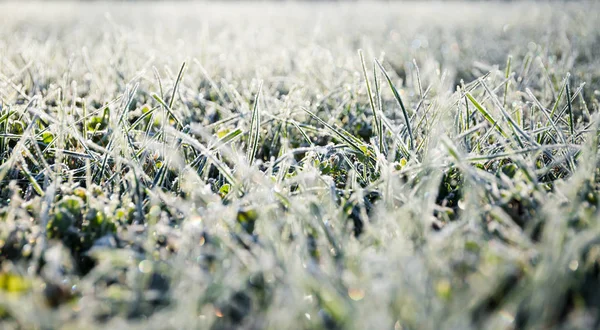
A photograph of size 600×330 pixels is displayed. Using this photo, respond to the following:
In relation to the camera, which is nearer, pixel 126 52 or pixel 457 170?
pixel 457 170

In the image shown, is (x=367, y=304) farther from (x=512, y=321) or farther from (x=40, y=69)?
(x=40, y=69)

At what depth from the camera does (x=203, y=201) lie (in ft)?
3.14

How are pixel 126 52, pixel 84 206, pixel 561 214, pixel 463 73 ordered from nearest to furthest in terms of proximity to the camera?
pixel 561 214, pixel 84 206, pixel 126 52, pixel 463 73

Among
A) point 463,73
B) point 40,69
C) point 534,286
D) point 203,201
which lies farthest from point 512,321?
point 463,73

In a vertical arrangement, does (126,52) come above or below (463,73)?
above

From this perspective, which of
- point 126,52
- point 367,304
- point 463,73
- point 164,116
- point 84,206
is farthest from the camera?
point 463,73

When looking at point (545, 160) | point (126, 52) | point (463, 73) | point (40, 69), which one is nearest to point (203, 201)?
point (545, 160)

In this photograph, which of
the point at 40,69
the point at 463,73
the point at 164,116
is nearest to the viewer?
the point at 164,116

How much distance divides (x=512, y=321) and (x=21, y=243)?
2.56 feet

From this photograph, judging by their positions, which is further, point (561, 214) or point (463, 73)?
point (463, 73)

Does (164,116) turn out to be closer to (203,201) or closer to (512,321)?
(203,201)

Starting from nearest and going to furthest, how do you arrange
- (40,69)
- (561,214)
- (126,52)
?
1. (561,214)
2. (40,69)
3. (126,52)

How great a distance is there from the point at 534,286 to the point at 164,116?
0.81 meters

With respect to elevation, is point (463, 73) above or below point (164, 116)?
below
